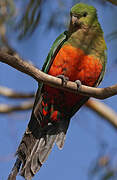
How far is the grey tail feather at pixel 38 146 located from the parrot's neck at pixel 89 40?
970 mm

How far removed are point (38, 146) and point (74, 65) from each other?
1.07 meters

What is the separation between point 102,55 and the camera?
3.79 metres

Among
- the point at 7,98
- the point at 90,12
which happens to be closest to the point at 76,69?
the point at 90,12

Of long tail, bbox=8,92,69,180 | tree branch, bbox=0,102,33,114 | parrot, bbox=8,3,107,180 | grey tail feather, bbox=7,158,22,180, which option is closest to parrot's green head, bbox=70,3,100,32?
parrot, bbox=8,3,107,180

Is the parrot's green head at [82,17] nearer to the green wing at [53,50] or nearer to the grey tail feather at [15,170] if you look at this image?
the green wing at [53,50]

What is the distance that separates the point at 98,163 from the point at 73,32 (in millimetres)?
2772

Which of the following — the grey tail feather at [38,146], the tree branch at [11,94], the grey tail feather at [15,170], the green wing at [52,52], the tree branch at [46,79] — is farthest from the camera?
the tree branch at [11,94]

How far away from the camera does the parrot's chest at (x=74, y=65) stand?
3.48 m

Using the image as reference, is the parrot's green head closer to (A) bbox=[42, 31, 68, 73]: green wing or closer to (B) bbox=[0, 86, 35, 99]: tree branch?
(A) bbox=[42, 31, 68, 73]: green wing

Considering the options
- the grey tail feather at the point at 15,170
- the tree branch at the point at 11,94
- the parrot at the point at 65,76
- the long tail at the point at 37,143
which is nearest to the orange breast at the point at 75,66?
the parrot at the point at 65,76

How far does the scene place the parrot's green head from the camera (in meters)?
3.89

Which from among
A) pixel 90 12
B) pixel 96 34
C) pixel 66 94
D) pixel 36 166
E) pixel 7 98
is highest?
pixel 7 98

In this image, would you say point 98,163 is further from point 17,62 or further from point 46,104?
point 17,62

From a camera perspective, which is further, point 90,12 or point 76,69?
point 90,12
